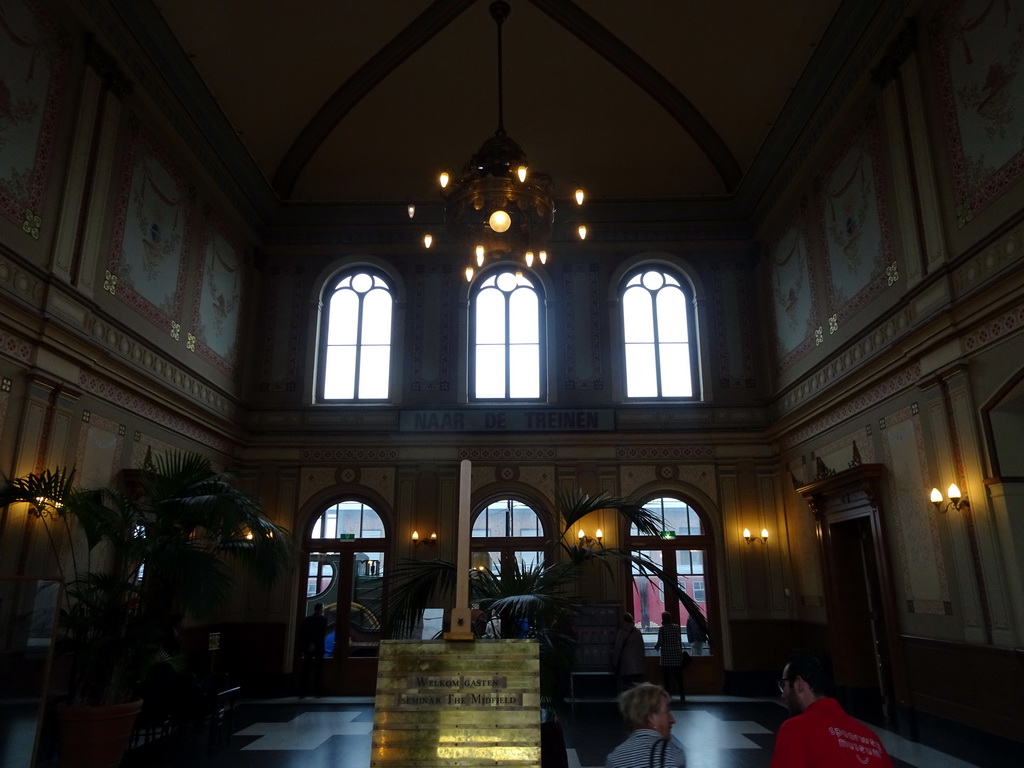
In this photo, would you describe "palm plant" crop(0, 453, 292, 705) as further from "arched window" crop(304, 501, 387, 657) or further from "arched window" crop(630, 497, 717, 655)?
"arched window" crop(630, 497, 717, 655)

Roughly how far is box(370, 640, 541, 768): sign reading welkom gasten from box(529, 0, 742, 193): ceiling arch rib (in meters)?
9.93

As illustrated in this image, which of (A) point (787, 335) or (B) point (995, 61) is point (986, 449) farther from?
(A) point (787, 335)

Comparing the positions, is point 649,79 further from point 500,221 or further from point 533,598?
point 533,598

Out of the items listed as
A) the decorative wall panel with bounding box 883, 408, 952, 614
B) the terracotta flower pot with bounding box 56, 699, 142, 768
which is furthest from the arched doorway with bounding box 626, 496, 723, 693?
the terracotta flower pot with bounding box 56, 699, 142, 768

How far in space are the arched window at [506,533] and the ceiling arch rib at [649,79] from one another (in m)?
6.65

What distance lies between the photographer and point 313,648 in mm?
11531

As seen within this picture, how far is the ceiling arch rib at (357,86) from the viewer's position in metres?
10.7

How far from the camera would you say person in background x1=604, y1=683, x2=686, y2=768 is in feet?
9.45

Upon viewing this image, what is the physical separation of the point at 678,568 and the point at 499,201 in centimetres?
756

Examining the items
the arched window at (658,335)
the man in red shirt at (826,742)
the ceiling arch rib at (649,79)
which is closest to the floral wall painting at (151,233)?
the ceiling arch rib at (649,79)

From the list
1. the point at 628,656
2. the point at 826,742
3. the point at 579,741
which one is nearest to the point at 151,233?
the point at 579,741

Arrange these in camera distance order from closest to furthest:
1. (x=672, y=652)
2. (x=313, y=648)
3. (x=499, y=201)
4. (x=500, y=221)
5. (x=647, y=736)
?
(x=647, y=736), (x=499, y=201), (x=500, y=221), (x=672, y=652), (x=313, y=648)

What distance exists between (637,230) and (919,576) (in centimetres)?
750

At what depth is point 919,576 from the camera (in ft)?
26.3
